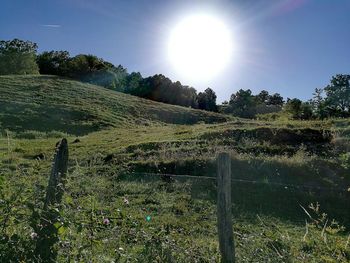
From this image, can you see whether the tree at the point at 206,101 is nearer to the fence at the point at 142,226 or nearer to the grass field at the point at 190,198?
the grass field at the point at 190,198

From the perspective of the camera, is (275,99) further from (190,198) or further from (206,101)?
(190,198)

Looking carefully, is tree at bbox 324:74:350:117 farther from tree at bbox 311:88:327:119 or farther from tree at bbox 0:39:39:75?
tree at bbox 0:39:39:75

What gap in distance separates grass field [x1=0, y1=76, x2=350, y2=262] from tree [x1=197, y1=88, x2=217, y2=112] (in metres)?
53.4

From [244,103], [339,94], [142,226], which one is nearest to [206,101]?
[244,103]

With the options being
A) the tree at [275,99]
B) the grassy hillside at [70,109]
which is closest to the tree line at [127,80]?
the grassy hillside at [70,109]

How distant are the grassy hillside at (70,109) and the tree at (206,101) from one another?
97.6 ft

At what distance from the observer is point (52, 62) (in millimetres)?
76125

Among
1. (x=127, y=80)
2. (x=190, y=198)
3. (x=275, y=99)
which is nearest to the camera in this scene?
(x=190, y=198)

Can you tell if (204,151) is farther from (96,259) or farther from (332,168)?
(96,259)

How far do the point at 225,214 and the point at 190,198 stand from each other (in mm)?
5344

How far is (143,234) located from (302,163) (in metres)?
9.30

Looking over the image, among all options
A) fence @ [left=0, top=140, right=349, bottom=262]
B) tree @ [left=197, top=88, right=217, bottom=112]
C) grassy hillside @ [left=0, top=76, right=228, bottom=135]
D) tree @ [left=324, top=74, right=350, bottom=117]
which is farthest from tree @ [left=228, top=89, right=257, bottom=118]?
fence @ [left=0, top=140, right=349, bottom=262]

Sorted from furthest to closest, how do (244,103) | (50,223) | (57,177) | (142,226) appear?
(244,103), (142,226), (57,177), (50,223)

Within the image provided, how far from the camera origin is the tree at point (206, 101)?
79.0 meters
